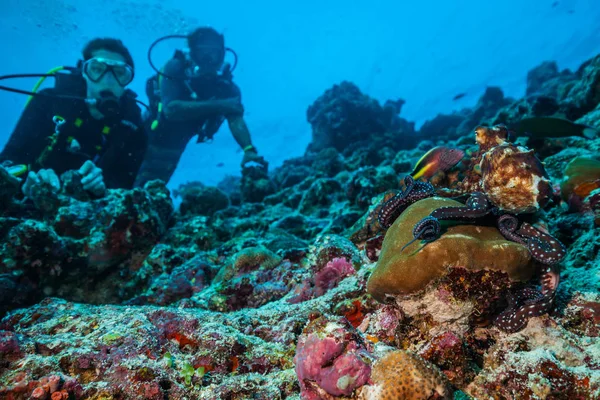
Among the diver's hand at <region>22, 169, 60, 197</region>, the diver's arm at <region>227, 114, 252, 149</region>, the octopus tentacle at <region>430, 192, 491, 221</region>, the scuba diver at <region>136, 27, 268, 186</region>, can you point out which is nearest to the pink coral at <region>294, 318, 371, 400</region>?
the octopus tentacle at <region>430, 192, 491, 221</region>

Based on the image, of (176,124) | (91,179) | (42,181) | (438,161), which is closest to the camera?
(438,161)

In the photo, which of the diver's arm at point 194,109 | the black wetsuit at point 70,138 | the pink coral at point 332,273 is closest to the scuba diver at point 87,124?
the black wetsuit at point 70,138

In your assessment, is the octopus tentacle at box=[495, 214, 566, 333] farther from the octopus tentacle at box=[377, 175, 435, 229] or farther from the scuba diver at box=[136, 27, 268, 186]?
the scuba diver at box=[136, 27, 268, 186]

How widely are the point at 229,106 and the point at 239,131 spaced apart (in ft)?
4.09

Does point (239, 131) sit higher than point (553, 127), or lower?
higher

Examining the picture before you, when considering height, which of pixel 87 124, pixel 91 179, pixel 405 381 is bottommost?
pixel 405 381

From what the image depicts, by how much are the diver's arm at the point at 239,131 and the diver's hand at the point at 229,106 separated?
27 cm

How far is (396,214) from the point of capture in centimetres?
274

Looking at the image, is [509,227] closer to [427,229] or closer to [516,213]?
[516,213]

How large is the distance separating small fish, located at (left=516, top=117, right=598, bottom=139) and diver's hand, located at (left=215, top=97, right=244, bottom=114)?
A: 11.4m

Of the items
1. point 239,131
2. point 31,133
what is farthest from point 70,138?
point 239,131

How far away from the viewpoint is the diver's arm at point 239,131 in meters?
13.4

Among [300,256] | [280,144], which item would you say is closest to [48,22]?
[280,144]

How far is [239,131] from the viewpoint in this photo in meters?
13.6
